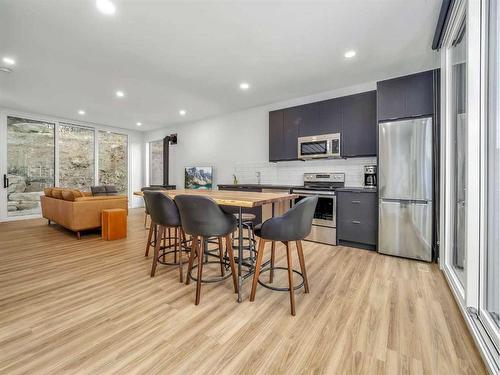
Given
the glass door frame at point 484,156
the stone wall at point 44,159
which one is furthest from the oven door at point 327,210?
the stone wall at point 44,159

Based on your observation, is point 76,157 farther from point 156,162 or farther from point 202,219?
point 202,219

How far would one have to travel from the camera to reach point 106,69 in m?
3.62

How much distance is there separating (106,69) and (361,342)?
4507 millimetres

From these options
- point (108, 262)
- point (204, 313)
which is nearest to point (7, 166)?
point (108, 262)

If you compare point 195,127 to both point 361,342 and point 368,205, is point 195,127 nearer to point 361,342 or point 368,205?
point 368,205

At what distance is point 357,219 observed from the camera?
3643mm

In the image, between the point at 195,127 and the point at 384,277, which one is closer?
the point at 384,277

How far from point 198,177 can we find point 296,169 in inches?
115

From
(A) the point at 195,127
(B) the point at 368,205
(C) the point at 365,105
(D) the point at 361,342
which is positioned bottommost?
(D) the point at 361,342

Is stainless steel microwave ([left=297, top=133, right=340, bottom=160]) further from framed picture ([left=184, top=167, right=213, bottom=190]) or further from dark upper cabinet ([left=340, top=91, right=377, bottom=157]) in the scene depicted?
framed picture ([left=184, top=167, right=213, bottom=190])

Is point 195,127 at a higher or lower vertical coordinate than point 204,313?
higher

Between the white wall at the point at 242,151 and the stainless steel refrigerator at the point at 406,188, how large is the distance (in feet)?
2.61

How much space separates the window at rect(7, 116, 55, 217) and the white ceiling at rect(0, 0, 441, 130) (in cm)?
150

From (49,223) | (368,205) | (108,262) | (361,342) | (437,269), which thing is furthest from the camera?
(49,223)
